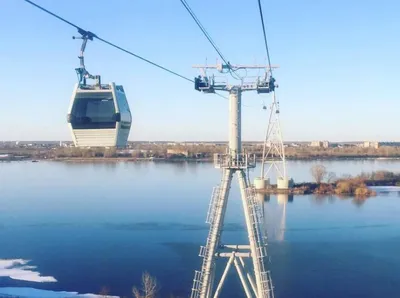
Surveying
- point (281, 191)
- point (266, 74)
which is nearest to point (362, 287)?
A: point (266, 74)

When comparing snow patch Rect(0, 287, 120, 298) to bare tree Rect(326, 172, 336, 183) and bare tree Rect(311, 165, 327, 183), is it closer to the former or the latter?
bare tree Rect(311, 165, 327, 183)

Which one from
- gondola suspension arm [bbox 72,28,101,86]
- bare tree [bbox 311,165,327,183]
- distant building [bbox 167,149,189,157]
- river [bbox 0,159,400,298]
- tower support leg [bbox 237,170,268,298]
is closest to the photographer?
gondola suspension arm [bbox 72,28,101,86]

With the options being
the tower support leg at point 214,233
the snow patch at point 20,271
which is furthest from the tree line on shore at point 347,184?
the tower support leg at point 214,233

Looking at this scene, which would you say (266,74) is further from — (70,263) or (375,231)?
(375,231)

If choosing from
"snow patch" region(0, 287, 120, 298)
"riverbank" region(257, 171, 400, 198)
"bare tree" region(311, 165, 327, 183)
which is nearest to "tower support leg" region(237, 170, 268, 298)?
"snow patch" region(0, 287, 120, 298)

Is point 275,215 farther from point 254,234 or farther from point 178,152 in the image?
point 178,152

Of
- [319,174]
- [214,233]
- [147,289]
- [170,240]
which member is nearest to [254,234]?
[214,233]
